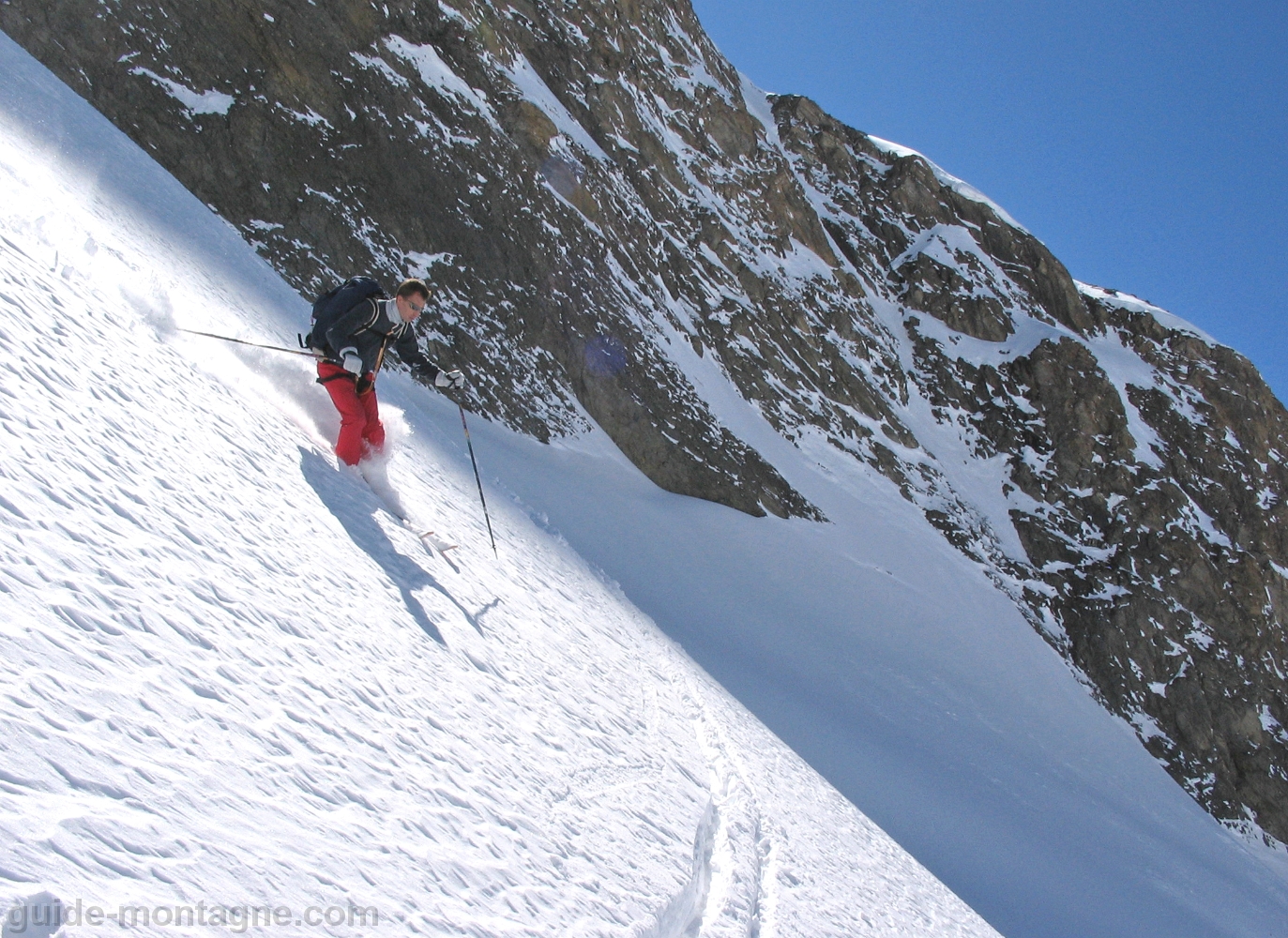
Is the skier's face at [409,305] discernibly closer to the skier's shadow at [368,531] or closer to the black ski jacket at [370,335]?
the black ski jacket at [370,335]

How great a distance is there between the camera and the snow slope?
2.64 meters

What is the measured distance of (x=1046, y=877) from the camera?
12633 millimetres

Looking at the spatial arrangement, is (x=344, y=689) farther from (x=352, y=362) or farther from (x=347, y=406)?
(x=347, y=406)

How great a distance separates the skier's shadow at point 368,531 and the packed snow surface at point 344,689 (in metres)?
0.04

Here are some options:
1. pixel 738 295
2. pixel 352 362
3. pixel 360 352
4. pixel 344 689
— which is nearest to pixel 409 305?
pixel 360 352

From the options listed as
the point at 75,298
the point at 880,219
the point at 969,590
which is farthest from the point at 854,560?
the point at 880,219

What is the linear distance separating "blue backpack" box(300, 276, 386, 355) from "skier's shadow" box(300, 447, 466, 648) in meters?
1.20

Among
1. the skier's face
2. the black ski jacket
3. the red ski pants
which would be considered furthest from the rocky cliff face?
the red ski pants

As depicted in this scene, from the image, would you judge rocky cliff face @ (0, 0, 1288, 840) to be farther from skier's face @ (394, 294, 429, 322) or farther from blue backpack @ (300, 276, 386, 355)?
skier's face @ (394, 294, 429, 322)

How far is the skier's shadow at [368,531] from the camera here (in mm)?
5633

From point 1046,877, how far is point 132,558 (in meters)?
13.9

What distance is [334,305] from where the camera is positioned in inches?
286

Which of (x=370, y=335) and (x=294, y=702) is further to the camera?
(x=370, y=335)

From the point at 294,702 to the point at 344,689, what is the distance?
1.37 ft
